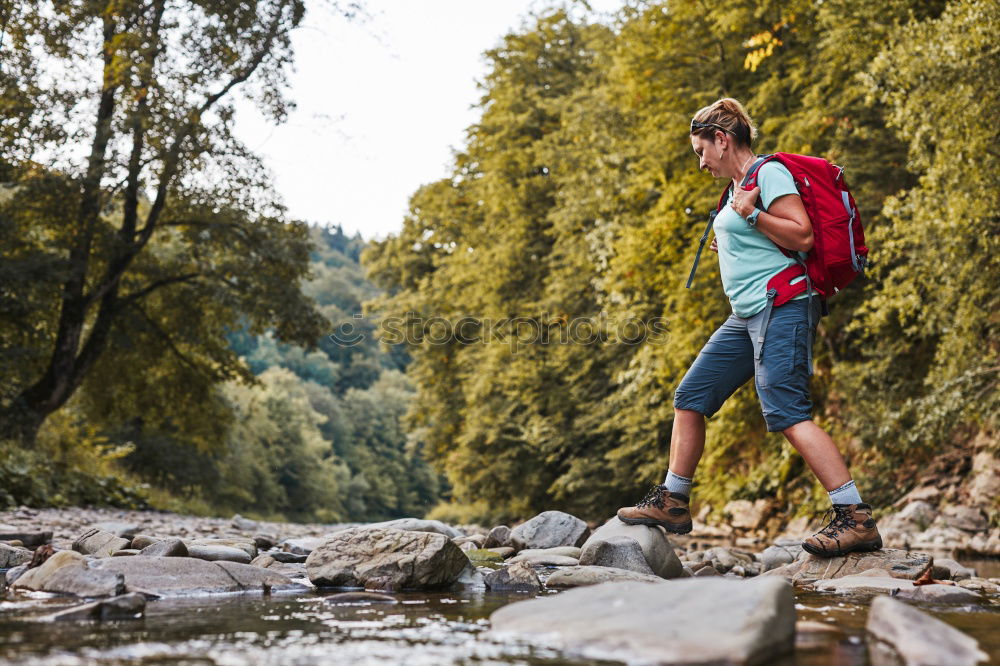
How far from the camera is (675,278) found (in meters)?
15.7

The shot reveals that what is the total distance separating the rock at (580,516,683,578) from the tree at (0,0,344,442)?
12.8 m

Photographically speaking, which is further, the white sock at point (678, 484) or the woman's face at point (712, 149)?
the white sock at point (678, 484)

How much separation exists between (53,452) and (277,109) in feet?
29.4

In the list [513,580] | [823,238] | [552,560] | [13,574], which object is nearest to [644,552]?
[552,560]

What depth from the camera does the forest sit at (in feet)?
33.8

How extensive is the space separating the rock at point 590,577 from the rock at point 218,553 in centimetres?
183

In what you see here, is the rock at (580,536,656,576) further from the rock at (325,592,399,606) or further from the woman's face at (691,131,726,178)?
the woman's face at (691,131,726,178)

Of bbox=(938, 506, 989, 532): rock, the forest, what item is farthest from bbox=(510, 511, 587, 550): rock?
bbox=(938, 506, 989, 532): rock

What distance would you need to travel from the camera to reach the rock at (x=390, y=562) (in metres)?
4.08

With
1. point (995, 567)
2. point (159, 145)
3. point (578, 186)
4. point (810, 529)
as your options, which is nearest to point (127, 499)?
point (159, 145)

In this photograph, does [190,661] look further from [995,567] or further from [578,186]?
[578,186]

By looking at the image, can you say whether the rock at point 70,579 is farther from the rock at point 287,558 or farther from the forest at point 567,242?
the forest at point 567,242

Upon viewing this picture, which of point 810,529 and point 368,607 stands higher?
point 368,607

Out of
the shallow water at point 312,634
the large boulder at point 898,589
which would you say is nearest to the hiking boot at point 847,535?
the large boulder at point 898,589
